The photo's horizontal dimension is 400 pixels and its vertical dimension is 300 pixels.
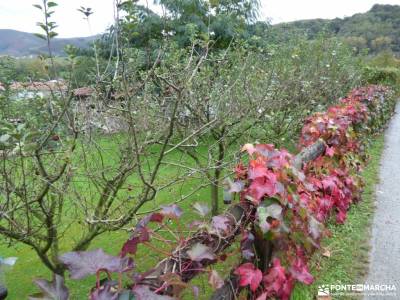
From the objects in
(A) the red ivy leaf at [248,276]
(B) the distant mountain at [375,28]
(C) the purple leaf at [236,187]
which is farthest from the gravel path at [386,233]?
(B) the distant mountain at [375,28]

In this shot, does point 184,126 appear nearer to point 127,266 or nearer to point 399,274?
point 399,274

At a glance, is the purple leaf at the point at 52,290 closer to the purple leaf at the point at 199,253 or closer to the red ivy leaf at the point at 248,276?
the purple leaf at the point at 199,253

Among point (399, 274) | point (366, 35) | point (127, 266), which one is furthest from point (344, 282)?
point (366, 35)

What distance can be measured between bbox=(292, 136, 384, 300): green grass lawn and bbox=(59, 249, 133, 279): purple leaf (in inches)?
73.1

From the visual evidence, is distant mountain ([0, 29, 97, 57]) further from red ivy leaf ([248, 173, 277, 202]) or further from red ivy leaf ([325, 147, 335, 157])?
red ivy leaf ([325, 147, 335, 157])

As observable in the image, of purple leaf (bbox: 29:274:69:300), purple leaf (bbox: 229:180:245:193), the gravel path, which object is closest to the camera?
purple leaf (bbox: 29:274:69:300)

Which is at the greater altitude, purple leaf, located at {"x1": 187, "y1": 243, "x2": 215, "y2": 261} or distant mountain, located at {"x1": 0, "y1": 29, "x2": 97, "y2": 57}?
distant mountain, located at {"x1": 0, "y1": 29, "x2": 97, "y2": 57}

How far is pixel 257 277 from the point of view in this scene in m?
2.11

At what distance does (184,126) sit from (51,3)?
2638 mm

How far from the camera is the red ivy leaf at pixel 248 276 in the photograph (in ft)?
6.86

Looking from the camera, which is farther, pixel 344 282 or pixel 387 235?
pixel 387 235

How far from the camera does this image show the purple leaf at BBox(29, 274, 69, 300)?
121 centimetres

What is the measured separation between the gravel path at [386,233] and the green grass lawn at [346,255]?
0.26 feet

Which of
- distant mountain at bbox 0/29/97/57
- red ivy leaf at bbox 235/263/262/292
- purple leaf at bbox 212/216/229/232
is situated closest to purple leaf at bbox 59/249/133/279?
purple leaf at bbox 212/216/229/232
